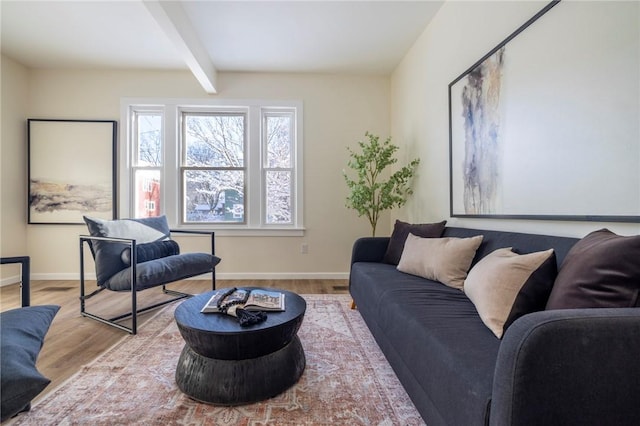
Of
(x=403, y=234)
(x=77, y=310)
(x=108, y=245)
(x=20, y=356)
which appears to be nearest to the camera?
(x=20, y=356)

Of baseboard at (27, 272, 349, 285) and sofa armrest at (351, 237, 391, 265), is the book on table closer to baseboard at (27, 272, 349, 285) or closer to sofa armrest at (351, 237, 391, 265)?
sofa armrest at (351, 237, 391, 265)

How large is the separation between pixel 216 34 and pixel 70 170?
2467 mm

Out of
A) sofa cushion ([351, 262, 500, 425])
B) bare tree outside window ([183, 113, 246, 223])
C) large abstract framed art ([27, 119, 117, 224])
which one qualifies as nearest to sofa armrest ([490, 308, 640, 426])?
sofa cushion ([351, 262, 500, 425])

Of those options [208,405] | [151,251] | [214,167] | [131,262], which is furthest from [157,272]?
[214,167]

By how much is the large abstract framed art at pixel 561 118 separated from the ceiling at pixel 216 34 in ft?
4.20

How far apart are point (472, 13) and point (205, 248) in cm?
357

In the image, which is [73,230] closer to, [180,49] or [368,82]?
[180,49]

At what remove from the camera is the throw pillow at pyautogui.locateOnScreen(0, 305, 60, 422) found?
74 centimetres

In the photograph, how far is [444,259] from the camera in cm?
186

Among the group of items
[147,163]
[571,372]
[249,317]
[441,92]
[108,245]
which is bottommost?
[249,317]

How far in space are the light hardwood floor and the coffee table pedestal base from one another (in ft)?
2.40

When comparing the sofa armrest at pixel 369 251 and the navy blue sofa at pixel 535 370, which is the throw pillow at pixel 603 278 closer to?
the navy blue sofa at pixel 535 370

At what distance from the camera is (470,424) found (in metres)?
0.81

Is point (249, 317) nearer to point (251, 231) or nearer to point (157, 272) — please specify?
point (157, 272)
